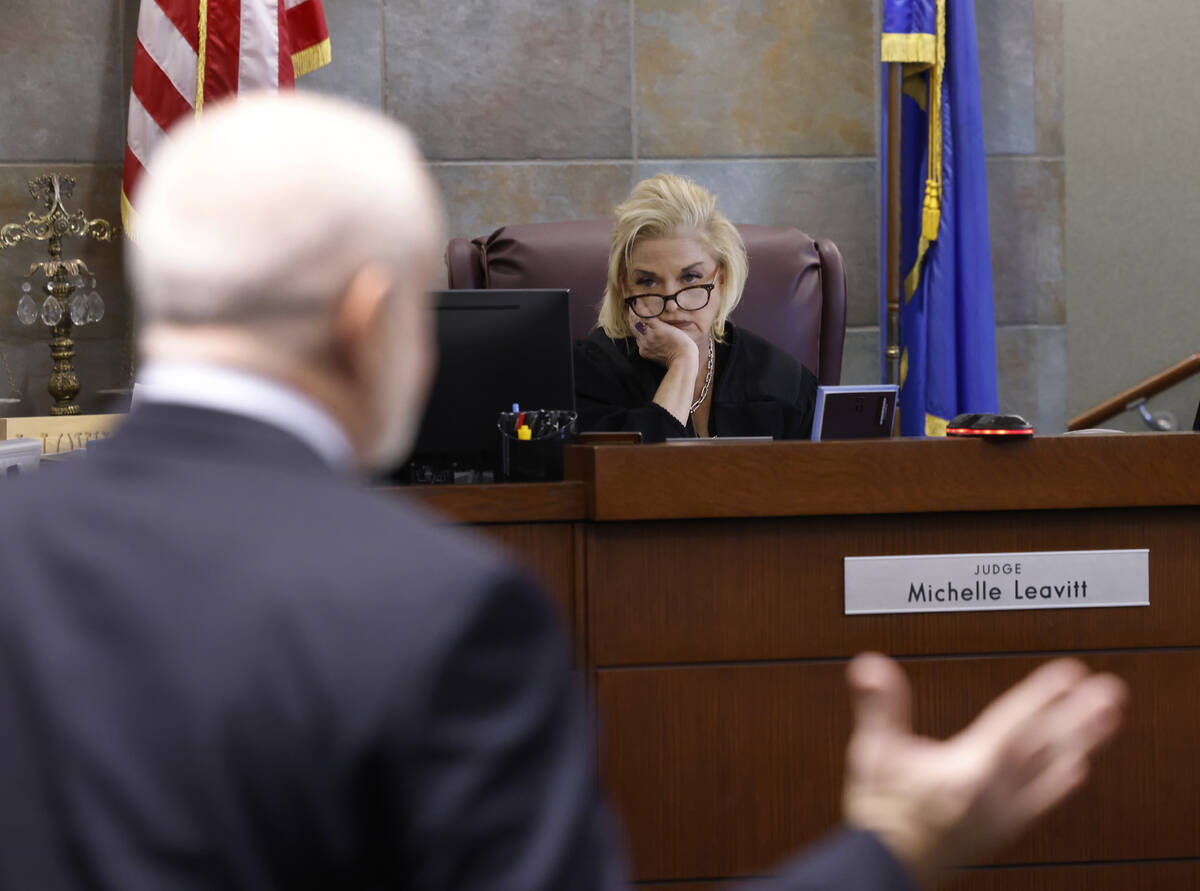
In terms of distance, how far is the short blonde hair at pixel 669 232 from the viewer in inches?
115

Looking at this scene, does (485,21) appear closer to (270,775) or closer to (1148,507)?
(1148,507)

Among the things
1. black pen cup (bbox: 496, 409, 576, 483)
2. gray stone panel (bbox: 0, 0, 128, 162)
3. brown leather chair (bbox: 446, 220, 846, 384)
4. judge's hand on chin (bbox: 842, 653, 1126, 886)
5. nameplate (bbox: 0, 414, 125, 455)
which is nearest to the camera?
judge's hand on chin (bbox: 842, 653, 1126, 886)

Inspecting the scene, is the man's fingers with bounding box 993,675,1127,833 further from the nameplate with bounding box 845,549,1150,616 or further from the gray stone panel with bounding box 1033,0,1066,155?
the gray stone panel with bounding box 1033,0,1066,155

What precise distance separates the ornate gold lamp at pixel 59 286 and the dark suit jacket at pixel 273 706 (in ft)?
10.5

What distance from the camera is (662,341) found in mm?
2943

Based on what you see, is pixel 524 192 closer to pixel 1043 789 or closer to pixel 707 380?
pixel 707 380

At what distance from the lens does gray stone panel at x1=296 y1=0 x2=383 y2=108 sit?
12.8ft

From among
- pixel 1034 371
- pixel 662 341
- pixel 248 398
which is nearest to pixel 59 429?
pixel 662 341

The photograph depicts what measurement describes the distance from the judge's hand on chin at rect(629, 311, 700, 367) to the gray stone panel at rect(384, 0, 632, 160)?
120 cm

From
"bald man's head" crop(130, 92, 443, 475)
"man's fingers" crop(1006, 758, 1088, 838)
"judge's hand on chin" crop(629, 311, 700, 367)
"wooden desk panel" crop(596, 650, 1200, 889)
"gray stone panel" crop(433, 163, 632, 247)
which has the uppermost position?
"gray stone panel" crop(433, 163, 632, 247)

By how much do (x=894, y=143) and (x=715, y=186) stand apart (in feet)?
1.83

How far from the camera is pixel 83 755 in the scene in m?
0.54

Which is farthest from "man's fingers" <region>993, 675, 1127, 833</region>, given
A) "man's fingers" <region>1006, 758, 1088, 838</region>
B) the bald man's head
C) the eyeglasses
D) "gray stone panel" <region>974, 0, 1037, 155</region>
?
"gray stone panel" <region>974, 0, 1037, 155</region>

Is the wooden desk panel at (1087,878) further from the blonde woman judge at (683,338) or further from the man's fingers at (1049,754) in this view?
the blonde woman judge at (683,338)
